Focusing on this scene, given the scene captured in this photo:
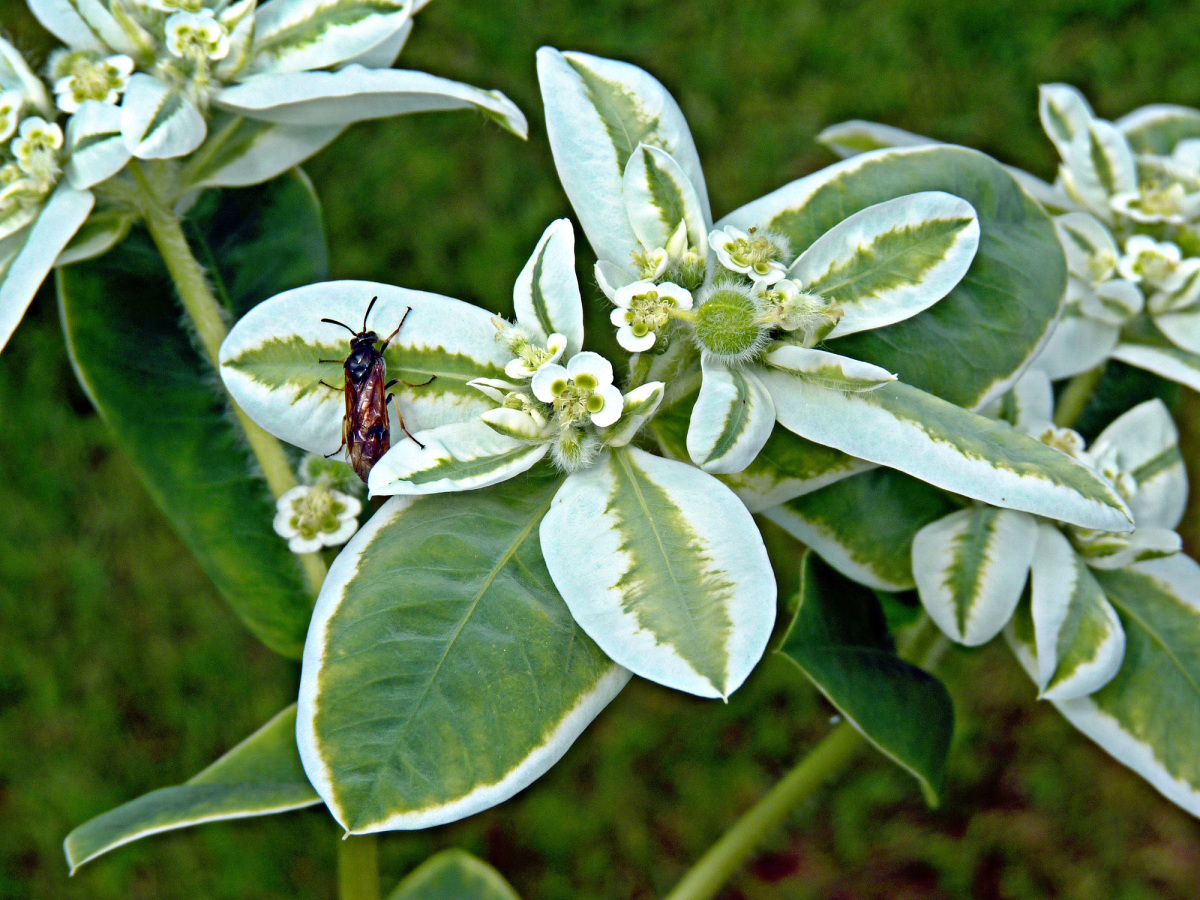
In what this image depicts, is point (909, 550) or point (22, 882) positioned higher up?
point (909, 550)

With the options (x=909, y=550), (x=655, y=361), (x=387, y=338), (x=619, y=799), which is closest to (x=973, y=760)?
(x=619, y=799)

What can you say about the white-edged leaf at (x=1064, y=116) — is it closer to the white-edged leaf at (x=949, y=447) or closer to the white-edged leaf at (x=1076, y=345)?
the white-edged leaf at (x=1076, y=345)

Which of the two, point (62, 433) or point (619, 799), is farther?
point (62, 433)

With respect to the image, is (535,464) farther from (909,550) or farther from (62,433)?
(62,433)

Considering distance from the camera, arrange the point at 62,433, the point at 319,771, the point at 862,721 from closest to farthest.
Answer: the point at 319,771
the point at 862,721
the point at 62,433

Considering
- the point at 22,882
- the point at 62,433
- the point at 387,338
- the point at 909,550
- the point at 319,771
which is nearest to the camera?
the point at 319,771

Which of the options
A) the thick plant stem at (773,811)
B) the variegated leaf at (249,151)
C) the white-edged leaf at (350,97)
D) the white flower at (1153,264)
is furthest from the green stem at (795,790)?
the variegated leaf at (249,151)

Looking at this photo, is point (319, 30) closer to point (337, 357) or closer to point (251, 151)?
point (251, 151)

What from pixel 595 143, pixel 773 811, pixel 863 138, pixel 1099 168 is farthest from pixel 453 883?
pixel 1099 168

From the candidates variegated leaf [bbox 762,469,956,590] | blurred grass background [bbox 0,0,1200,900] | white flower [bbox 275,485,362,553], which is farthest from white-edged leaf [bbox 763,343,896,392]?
blurred grass background [bbox 0,0,1200,900]
